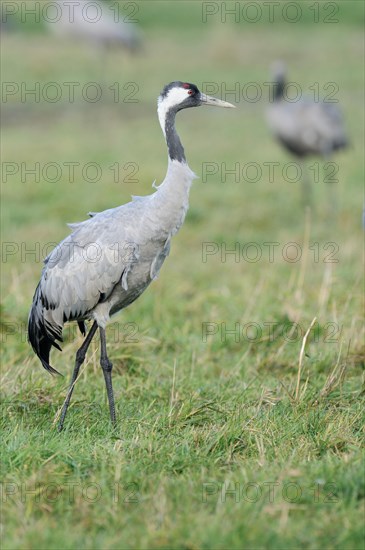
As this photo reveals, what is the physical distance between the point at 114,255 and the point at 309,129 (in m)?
7.59

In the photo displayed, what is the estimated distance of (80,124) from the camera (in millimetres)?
15188

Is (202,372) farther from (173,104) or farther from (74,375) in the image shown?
(173,104)

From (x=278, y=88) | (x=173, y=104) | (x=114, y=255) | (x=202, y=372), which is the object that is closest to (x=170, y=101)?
(x=173, y=104)

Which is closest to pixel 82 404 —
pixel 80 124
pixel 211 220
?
pixel 211 220

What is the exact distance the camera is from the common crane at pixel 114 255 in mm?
4520

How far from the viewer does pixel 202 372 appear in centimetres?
541

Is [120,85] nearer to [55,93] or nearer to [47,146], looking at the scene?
[55,93]

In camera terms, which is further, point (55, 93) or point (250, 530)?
point (55, 93)

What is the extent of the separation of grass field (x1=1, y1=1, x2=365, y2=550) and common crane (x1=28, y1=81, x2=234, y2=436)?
0.40 m

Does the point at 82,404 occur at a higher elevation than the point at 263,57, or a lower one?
lower

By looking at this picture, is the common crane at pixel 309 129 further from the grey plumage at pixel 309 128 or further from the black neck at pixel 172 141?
the black neck at pixel 172 141

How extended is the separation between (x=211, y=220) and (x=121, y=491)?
20.9ft

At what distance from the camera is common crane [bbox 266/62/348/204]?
1163 cm

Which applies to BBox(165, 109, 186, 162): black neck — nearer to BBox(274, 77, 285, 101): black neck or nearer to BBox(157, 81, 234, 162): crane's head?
BBox(157, 81, 234, 162): crane's head
